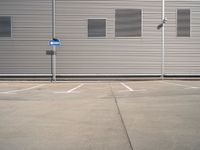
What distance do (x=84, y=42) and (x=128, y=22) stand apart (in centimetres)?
375

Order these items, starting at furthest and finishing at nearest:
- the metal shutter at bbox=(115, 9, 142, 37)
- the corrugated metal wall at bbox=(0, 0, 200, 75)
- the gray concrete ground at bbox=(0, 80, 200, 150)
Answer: the metal shutter at bbox=(115, 9, 142, 37), the corrugated metal wall at bbox=(0, 0, 200, 75), the gray concrete ground at bbox=(0, 80, 200, 150)

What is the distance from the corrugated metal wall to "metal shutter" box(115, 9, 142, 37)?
31 centimetres

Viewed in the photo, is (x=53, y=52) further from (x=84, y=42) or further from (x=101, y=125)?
(x=101, y=125)

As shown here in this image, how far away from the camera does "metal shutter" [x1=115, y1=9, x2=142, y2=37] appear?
20547 mm

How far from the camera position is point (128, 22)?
67.8ft

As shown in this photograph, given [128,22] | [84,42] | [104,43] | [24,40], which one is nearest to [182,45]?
[128,22]

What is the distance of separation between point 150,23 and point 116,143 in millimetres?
16833

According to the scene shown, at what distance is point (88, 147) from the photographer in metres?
4.76

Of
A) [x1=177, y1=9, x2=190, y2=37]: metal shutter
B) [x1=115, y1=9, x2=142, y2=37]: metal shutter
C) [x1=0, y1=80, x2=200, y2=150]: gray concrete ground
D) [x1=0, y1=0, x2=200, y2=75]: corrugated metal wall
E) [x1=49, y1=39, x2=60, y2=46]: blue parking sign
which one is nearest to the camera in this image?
[x1=0, y1=80, x2=200, y2=150]: gray concrete ground

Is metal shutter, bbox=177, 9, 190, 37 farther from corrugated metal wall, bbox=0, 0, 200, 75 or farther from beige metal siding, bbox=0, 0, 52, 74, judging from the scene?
beige metal siding, bbox=0, 0, 52, 74

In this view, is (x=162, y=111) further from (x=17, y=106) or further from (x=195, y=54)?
(x=195, y=54)

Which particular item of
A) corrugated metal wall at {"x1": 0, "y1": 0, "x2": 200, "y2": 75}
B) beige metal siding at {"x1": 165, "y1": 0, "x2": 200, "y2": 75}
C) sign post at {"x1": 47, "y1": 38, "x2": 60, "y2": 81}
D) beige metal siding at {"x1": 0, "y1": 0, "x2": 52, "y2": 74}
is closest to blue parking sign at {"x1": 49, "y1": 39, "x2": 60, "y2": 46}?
sign post at {"x1": 47, "y1": 38, "x2": 60, "y2": 81}

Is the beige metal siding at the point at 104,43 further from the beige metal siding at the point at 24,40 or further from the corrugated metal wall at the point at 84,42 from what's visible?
the beige metal siding at the point at 24,40

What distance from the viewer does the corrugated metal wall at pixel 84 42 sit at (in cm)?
2042
